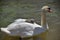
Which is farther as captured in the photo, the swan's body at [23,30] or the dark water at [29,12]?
the dark water at [29,12]

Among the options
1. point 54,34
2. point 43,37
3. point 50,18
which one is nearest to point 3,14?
point 50,18

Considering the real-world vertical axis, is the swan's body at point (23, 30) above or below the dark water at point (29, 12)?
below

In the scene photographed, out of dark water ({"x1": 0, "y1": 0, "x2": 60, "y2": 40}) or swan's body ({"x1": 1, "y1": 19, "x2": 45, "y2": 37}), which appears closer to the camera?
swan's body ({"x1": 1, "y1": 19, "x2": 45, "y2": 37})

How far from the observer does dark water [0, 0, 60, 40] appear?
2789 millimetres

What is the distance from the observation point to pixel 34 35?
6.51 feet

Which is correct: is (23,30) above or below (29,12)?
below

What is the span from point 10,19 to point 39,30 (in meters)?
1.26

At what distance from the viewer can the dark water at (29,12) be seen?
2.79 metres

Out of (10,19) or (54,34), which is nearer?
(54,34)

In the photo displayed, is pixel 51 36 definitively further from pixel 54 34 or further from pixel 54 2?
pixel 54 2

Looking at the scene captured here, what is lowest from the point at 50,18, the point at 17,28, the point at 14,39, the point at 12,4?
the point at 14,39

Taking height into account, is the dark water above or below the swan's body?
above

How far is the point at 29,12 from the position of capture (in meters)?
3.56

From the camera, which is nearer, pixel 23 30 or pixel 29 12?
pixel 23 30
